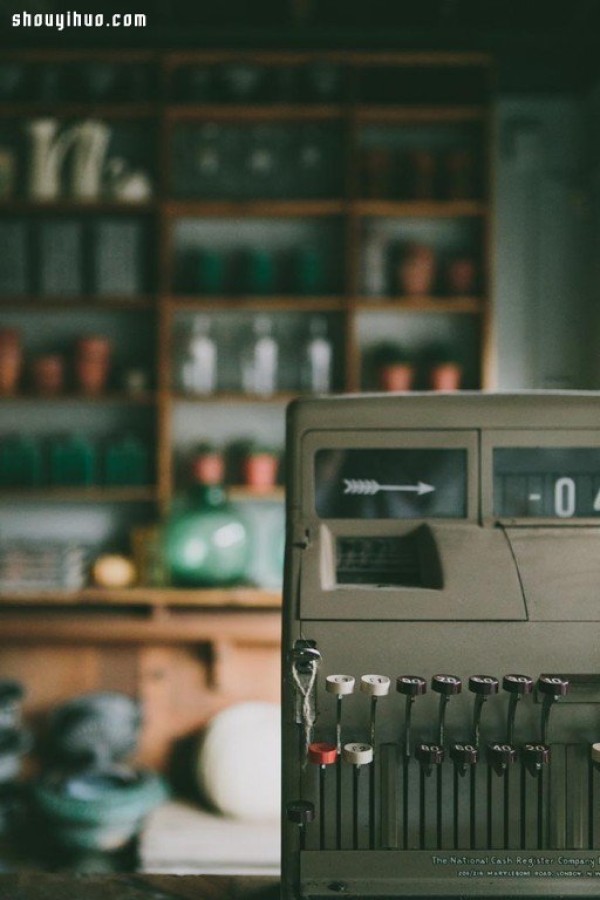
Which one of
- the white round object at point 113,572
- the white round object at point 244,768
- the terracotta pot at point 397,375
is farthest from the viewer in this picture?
the terracotta pot at point 397,375

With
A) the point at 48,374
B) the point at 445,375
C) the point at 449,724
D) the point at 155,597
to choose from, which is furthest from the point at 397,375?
the point at 449,724

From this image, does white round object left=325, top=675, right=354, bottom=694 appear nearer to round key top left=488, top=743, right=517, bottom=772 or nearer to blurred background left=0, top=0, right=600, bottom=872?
round key top left=488, top=743, right=517, bottom=772

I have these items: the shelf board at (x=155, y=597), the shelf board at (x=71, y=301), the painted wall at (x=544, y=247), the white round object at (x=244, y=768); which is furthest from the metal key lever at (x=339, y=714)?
the painted wall at (x=544, y=247)

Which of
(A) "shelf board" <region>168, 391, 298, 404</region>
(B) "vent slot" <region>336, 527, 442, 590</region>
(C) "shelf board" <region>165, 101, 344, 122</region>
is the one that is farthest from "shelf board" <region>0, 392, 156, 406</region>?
(B) "vent slot" <region>336, 527, 442, 590</region>

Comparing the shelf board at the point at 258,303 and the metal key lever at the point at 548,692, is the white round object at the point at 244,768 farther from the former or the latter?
the metal key lever at the point at 548,692

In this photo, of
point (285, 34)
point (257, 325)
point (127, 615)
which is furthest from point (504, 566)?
point (285, 34)

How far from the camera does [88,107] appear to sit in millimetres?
3293

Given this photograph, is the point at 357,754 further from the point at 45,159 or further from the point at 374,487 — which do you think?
the point at 45,159

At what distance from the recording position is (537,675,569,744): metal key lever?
0.84 m

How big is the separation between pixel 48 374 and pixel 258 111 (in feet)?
4.20

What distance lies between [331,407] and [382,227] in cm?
278

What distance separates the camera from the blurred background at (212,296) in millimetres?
2904

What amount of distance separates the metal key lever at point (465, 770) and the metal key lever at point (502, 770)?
2cm

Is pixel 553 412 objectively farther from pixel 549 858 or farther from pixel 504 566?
pixel 549 858
